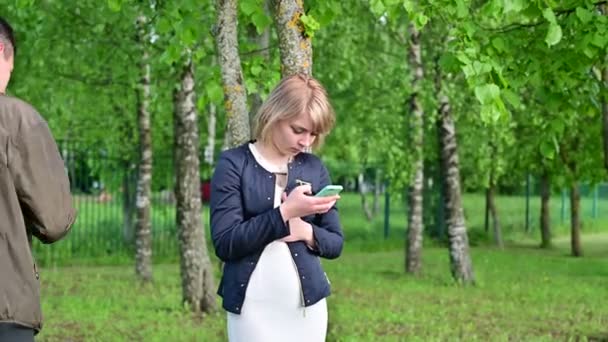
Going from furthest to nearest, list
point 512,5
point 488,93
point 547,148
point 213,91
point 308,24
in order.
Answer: point 547,148 < point 213,91 < point 488,93 < point 512,5 < point 308,24

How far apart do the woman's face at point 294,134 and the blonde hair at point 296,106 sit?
0.6 inches

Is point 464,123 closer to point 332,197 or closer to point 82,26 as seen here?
point 82,26

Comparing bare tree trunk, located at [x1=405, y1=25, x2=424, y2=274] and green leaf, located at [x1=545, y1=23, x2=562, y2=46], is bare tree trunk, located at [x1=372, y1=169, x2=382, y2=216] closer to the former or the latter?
bare tree trunk, located at [x1=405, y1=25, x2=424, y2=274]

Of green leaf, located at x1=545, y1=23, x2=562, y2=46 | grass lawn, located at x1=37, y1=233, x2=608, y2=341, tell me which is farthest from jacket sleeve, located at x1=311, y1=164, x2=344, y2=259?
grass lawn, located at x1=37, y1=233, x2=608, y2=341

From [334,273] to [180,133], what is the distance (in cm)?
700

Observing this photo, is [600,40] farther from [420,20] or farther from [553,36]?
[420,20]

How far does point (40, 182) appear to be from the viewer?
11.4 feet

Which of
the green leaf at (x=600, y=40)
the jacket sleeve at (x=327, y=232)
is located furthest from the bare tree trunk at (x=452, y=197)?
the jacket sleeve at (x=327, y=232)

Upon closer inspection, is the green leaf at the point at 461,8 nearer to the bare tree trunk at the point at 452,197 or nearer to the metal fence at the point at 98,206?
the bare tree trunk at the point at 452,197

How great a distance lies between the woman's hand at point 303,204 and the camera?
4031 mm

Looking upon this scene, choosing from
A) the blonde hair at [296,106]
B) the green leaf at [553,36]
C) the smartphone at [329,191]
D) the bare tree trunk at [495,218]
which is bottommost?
the bare tree trunk at [495,218]

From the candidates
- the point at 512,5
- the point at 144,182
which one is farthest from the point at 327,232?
the point at 144,182

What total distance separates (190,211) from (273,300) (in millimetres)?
9761

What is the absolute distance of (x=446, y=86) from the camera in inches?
694
